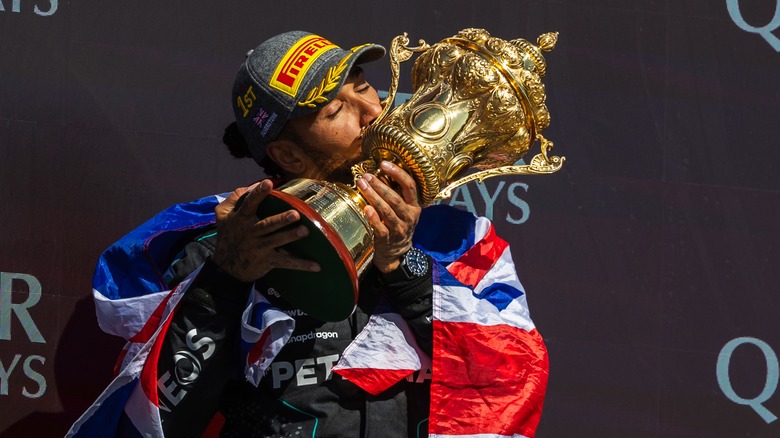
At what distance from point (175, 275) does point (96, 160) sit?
30.3 inches

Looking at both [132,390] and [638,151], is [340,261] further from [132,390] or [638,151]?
[638,151]

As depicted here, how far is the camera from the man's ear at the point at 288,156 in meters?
2.65

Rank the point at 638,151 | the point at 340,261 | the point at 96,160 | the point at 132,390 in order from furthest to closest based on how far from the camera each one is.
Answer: the point at 638,151, the point at 96,160, the point at 132,390, the point at 340,261

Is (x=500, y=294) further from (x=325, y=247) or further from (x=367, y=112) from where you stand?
(x=325, y=247)

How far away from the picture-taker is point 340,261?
7.35ft

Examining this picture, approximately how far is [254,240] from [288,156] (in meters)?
0.42

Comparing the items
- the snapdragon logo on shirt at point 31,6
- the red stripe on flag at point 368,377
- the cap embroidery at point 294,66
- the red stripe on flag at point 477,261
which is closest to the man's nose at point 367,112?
the cap embroidery at point 294,66

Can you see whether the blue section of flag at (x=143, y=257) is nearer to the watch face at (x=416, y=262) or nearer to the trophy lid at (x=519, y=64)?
the watch face at (x=416, y=262)

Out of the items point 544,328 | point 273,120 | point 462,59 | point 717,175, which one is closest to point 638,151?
point 717,175

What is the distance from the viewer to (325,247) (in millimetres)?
2240

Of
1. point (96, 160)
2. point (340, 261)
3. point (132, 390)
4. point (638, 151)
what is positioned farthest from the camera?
point (638, 151)

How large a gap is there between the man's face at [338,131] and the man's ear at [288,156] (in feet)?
0.08

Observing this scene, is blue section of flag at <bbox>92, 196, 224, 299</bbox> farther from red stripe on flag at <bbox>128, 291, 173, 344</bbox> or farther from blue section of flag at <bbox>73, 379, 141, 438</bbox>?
blue section of flag at <bbox>73, 379, 141, 438</bbox>

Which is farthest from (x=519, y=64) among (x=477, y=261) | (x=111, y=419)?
(x=111, y=419)
